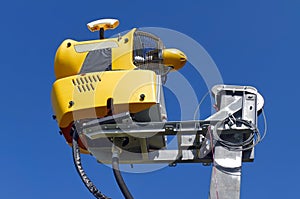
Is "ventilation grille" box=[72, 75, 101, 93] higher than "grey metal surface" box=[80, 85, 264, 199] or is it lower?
higher

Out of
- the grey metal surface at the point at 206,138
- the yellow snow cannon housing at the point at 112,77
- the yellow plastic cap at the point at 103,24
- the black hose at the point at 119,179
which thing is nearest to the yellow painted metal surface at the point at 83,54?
the yellow snow cannon housing at the point at 112,77

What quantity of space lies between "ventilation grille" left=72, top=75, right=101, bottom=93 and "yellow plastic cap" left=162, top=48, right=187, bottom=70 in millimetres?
801

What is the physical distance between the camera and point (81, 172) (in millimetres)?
4902

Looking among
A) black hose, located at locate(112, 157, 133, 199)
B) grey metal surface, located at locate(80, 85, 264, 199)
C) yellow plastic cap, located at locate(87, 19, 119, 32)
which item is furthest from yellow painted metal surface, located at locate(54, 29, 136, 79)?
black hose, located at locate(112, 157, 133, 199)

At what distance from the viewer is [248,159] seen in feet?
15.3

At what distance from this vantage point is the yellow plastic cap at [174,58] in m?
5.66

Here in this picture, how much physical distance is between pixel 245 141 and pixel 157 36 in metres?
1.63

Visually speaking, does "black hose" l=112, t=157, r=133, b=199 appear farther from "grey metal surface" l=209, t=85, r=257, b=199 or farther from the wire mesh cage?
the wire mesh cage

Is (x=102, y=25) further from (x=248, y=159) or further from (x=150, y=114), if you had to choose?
(x=248, y=159)

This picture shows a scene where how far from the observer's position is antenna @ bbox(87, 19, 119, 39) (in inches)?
228

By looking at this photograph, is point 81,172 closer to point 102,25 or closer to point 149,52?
point 149,52

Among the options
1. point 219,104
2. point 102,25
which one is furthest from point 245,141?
point 102,25

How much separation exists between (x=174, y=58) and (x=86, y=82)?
93 cm

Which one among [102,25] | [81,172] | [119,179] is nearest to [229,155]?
[119,179]
